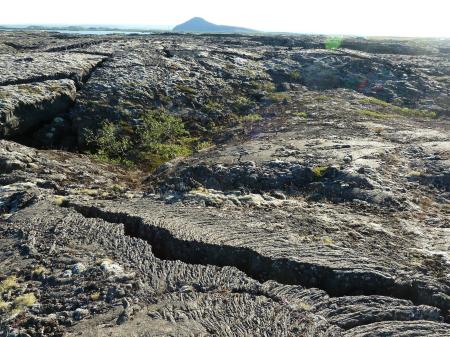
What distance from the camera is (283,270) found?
9383mm

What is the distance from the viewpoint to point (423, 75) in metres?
40.4

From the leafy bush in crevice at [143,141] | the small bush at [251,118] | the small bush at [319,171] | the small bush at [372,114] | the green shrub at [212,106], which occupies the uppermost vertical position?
the small bush at [372,114]

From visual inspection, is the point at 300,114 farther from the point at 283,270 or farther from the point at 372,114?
the point at 283,270

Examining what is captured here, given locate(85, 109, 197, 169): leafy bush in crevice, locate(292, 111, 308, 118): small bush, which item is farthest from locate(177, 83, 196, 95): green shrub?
locate(292, 111, 308, 118): small bush

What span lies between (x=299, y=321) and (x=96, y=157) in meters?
14.7

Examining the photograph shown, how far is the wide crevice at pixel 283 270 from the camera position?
8633 mm

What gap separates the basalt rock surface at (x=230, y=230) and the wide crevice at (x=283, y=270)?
0.03 m

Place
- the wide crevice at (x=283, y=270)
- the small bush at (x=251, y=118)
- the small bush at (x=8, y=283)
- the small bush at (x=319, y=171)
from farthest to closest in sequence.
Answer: the small bush at (x=251, y=118), the small bush at (x=319, y=171), the wide crevice at (x=283, y=270), the small bush at (x=8, y=283)

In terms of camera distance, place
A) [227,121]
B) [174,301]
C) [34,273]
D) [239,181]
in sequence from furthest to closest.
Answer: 1. [227,121]
2. [239,181]
3. [34,273]
4. [174,301]

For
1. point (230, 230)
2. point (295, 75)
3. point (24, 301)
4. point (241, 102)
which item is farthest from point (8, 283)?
point (295, 75)

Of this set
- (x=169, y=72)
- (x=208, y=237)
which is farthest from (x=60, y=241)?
(x=169, y=72)

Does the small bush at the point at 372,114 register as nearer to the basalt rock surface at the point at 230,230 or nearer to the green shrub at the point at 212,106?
the basalt rock surface at the point at 230,230

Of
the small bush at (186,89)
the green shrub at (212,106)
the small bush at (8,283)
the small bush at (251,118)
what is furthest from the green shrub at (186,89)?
the small bush at (8,283)

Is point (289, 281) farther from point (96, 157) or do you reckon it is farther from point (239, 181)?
point (96, 157)
